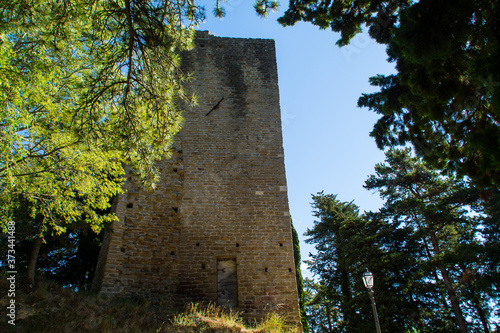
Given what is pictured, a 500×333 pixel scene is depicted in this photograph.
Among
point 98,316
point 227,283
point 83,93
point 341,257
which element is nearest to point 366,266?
point 341,257

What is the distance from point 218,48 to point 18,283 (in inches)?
358

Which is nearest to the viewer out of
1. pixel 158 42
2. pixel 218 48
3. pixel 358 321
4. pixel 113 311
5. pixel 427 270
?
pixel 158 42

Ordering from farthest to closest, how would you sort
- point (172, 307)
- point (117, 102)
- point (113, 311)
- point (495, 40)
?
point (172, 307)
point (113, 311)
point (117, 102)
point (495, 40)

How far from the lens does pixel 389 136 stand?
5.43 metres

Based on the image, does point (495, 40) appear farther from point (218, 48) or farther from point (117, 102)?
point (218, 48)

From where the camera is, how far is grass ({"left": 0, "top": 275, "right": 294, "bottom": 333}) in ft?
18.2

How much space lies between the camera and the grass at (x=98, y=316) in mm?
5555

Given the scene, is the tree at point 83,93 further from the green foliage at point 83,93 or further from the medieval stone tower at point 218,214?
the medieval stone tower at point 218,214

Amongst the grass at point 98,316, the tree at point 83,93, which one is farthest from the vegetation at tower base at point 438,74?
the grass at point 98,316

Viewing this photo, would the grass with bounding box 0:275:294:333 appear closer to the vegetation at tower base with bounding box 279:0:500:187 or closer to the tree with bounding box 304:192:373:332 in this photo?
the vegetation at tower base with bounding box 279:0:500:187

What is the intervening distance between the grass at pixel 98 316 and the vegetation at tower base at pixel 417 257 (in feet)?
29.2

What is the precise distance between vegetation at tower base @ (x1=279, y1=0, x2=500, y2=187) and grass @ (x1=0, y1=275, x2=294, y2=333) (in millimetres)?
4748

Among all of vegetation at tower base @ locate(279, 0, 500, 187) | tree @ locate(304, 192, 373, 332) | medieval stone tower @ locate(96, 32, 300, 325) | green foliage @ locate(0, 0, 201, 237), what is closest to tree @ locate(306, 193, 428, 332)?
tree @ locate(304, 192, 373, 332)

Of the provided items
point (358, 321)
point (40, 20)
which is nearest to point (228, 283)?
point (40, 20)
